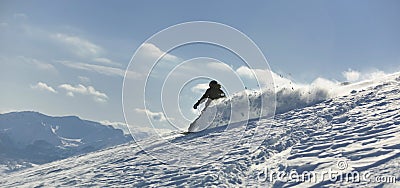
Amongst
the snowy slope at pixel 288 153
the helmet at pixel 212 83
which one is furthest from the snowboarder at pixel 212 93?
the snowy slope at pixel 288 153

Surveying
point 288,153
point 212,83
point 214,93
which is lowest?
point 288,153

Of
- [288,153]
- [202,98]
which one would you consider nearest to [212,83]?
[202,98]

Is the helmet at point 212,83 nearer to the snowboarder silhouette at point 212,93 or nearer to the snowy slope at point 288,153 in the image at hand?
the snowboarder silhouette at point 212,93

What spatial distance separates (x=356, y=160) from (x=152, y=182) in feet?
43.1

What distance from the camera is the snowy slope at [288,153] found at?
21.6 meters

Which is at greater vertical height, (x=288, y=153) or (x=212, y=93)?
(x=212, y=93)

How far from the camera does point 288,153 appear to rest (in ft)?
87.5

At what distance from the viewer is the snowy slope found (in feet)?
71.0

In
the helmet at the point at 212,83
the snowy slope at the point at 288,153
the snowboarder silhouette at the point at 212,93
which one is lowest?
the snowy slope at the point at 288,153

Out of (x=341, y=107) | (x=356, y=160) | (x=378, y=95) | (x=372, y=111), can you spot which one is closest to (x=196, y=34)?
(x=356, y=160)

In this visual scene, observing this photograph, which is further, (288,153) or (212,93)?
(288,153)

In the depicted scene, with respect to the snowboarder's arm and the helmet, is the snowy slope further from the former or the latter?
the helmet

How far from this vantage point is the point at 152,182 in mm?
27000

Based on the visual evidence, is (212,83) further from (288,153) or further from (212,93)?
(288,153)
